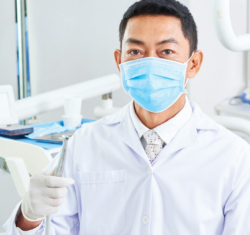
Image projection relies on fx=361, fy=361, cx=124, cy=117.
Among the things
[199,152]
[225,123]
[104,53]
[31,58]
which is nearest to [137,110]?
[199,152]

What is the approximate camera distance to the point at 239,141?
3.26ft

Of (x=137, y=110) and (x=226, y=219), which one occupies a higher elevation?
(x=137, y=110)

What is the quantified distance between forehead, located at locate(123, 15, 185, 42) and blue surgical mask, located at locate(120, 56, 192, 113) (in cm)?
6

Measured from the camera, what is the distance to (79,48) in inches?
126

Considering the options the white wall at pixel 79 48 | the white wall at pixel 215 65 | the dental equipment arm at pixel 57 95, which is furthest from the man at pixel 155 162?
the white wall at pixel 79 48

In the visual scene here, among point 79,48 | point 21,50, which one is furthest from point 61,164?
point 21,50

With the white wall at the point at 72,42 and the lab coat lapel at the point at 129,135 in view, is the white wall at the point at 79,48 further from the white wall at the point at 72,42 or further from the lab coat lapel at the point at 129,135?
the lab coat lapel at the point at 129,135

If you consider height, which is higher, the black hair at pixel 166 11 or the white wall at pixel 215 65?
the black hair at pixel 166 11

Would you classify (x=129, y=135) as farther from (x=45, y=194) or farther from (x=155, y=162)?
(x=45, y=194)

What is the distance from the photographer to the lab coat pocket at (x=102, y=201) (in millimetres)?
1010

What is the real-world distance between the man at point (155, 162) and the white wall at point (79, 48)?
1692 millimetres

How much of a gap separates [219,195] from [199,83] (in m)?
1.75

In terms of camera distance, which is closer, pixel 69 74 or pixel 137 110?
pixel 137 110

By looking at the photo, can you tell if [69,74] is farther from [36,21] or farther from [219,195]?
[219,195]
